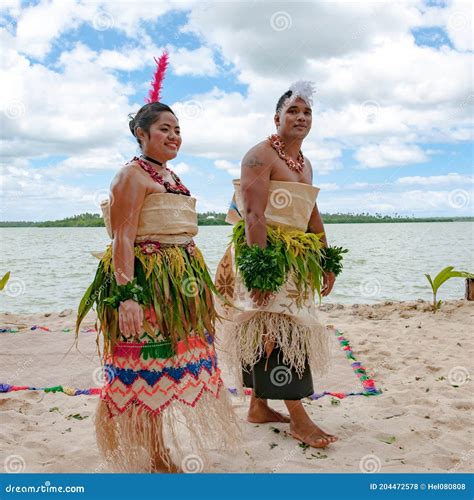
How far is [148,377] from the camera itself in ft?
7.31

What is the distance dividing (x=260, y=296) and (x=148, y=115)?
1.10 metres

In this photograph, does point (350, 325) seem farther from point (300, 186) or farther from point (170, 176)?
point (170, 176)

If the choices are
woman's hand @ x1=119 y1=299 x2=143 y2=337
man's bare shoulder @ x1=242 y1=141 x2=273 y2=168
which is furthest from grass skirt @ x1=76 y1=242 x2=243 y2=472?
man's bare shoulder @ x1=242 y1=141 x2=273 y2=168

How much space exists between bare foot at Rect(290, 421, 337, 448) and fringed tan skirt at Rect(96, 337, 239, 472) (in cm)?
57

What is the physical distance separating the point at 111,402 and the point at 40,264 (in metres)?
12.6

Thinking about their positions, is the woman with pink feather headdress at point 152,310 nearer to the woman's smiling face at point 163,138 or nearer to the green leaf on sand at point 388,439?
the woman's smiling face at point 163,138

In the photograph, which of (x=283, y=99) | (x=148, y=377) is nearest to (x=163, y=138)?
(x=283, y=99)

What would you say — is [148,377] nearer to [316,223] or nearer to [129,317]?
[129,317]

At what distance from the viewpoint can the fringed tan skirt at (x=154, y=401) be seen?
223 centimetres

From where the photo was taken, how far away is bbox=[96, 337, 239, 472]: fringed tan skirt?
7.32 feet

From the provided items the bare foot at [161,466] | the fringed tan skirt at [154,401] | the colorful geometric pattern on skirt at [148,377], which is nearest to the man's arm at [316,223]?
the fringed tan skirt at [154,401]

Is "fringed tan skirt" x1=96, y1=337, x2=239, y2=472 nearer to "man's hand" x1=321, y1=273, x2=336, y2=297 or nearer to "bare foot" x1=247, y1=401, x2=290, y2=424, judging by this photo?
"bare foot" x1=247, y1=401, x2=290, y2=424

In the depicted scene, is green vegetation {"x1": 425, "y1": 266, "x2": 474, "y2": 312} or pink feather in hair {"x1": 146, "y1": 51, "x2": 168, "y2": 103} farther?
green vegetation {"x1": 425, "y1": 266, "x2": 474, "y2": 312}

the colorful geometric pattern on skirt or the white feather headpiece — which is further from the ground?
the white feather headpiece
